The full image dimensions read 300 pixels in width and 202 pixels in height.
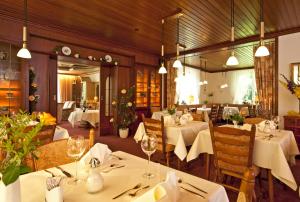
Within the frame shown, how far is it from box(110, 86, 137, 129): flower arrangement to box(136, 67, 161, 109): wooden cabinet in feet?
1.49

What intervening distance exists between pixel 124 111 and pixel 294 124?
454 cm

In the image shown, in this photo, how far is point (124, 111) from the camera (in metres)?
6.27

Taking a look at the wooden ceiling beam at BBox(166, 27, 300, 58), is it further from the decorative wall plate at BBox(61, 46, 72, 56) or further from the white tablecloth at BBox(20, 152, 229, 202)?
the decorative wall plate at BBox(61, 46, 72, 56)

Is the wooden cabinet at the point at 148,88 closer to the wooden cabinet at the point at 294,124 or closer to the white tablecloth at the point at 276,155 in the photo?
the wooden cabinet at the point at 294,124

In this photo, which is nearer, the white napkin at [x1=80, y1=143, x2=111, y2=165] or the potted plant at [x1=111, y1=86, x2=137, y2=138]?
the white napkin at [x1=80, y1=143, x2=111, y2=165]

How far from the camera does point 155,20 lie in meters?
4.07

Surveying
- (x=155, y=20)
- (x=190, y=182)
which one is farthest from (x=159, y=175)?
(x=155, y=20)

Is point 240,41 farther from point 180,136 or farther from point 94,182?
point 94,182

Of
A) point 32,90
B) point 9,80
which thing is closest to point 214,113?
point 32,90

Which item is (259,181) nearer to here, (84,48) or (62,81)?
(84,48)

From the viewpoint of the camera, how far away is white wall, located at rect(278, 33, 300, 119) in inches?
176

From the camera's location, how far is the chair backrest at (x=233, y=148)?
2055 millimetres

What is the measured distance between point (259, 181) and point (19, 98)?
474cm

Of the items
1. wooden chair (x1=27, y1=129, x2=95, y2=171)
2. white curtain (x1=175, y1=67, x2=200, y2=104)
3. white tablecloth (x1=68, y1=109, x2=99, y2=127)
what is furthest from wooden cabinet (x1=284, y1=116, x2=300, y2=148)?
white tablecloth (x1=68, y1=109, x2=99, y2=127)
